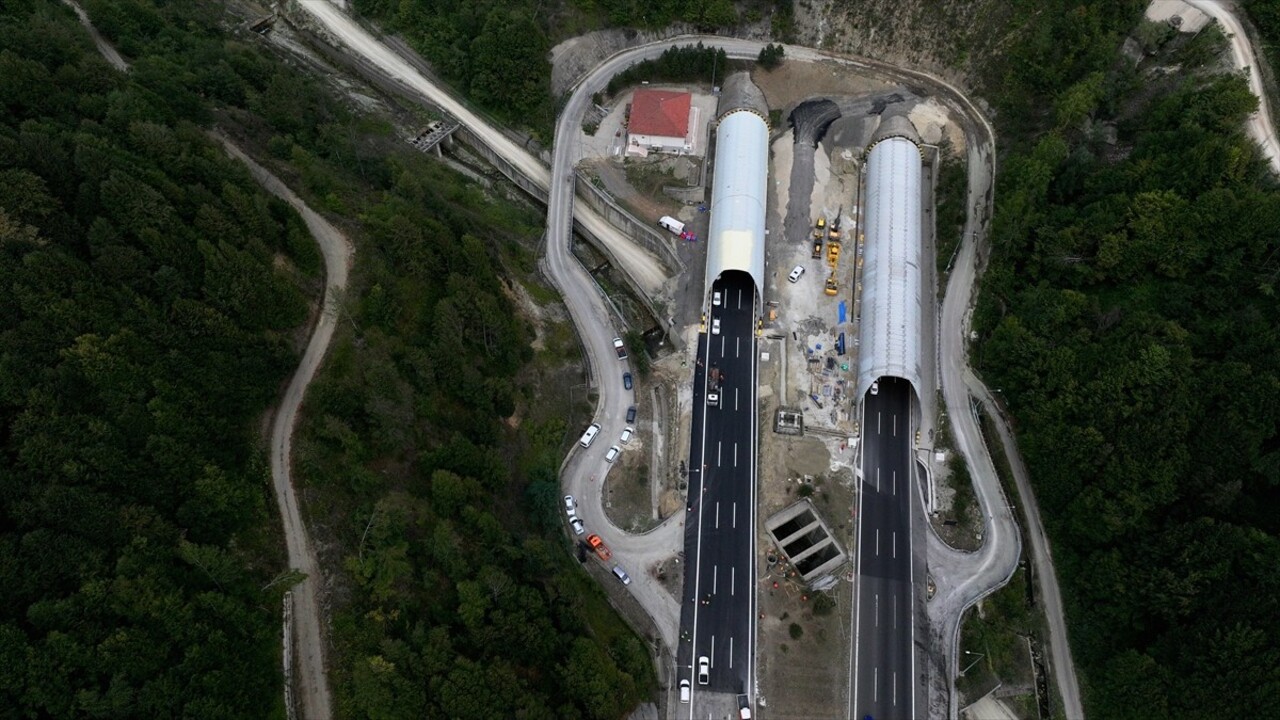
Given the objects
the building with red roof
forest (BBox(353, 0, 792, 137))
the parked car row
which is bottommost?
the parked car row

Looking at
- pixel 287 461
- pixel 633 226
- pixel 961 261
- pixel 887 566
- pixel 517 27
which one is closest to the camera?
pixel 287 461

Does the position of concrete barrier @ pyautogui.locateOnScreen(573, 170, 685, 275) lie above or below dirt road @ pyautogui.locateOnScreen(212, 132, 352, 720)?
above

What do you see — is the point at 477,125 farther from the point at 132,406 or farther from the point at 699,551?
the point at 699,551

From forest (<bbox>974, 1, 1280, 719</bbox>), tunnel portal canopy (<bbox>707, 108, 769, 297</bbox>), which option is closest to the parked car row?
tunnel portal canopy (<bbox>707, 108, 769, 297</bbox>)

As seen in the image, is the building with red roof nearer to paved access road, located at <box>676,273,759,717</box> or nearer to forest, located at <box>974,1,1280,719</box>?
paved access road, located at <box>676,273,759,717</box>

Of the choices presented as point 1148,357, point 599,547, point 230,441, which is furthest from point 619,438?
point 1148,357

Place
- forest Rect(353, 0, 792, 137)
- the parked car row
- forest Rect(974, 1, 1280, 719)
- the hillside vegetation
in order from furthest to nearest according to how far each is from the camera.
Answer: forest Rect(353, 0, 792, 137)
the parked car row
forest Rect(974, 1, 1280, 719)
the hillside vegetation

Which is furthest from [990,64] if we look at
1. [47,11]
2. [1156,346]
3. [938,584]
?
[47,11]
